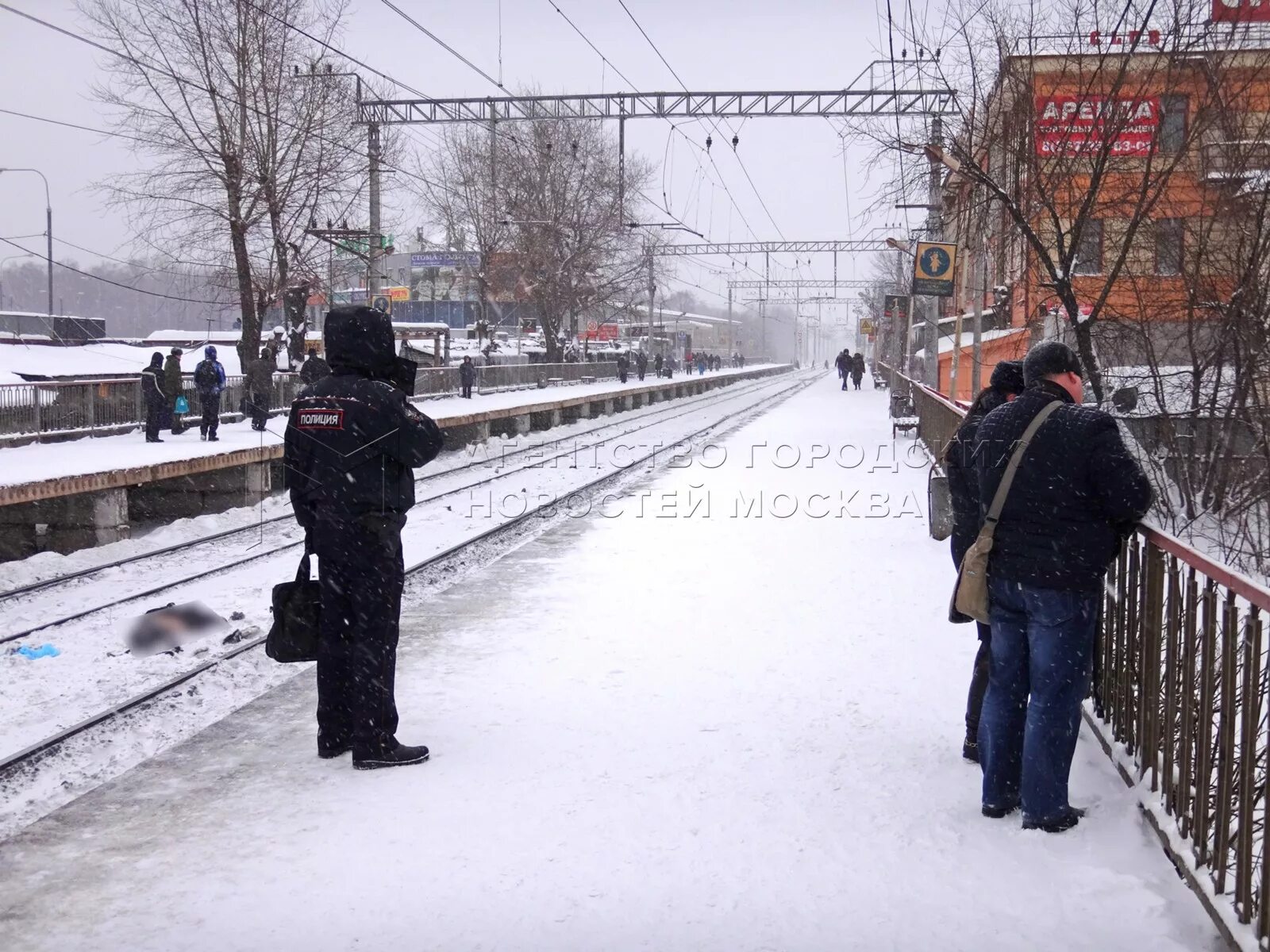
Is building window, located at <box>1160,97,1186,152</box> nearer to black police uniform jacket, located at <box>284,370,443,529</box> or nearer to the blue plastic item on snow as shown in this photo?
black police uniform jacket, located at <box>284,370,443,529</box>

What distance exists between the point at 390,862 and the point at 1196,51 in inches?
405

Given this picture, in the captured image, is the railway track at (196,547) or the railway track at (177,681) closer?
the railway track at (177,681)

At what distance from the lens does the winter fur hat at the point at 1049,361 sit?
448 centimetres

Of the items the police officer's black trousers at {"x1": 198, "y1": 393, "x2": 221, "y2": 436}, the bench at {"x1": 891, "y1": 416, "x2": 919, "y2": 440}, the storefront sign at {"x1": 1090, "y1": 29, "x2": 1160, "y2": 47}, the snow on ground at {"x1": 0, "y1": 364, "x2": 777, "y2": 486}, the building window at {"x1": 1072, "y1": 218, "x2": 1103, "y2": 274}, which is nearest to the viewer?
the storefront sign at {"x1": 1090, "y1": 29, "x2": 1160, "y2": 47}

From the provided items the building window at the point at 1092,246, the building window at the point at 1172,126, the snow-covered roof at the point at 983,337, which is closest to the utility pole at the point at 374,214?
the snow-covered roof at the point at 983,337

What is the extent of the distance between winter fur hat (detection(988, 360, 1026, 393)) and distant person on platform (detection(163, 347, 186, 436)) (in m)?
16.8

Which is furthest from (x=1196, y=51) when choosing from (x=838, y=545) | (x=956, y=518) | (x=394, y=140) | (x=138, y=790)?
(x=394, y=140)

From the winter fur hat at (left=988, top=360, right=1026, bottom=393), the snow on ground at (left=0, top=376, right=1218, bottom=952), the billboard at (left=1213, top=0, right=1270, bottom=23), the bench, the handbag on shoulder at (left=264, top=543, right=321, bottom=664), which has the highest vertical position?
the billboard at (left=1213, top=0, right=1270, bottom=23)

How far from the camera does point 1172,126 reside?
1291 cm

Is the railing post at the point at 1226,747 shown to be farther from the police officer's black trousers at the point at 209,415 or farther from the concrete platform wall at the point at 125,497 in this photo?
the police officer's black trousers at the point at 209,415

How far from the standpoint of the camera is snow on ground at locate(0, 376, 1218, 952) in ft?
12.8

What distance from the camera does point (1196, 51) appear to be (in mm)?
11156

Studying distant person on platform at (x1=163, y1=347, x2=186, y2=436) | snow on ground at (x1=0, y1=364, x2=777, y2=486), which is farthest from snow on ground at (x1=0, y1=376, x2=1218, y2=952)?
distant person on platform at (x1=163, y1=347, x2=186, y2=436)

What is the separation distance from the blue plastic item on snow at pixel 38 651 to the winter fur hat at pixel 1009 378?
605 cm
